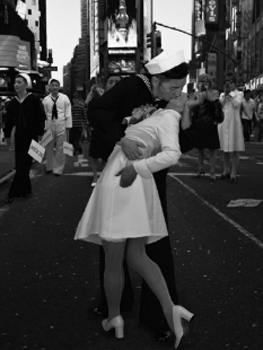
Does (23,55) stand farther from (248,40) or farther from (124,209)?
(124,209)

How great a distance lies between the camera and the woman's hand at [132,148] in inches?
139

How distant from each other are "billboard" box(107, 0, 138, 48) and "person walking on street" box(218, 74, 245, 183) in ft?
561

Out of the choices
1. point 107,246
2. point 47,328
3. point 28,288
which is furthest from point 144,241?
point 28,288

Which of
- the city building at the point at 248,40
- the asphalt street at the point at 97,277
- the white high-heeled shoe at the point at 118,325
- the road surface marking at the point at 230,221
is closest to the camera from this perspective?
the white high-heeled shoe at the point at 118,325

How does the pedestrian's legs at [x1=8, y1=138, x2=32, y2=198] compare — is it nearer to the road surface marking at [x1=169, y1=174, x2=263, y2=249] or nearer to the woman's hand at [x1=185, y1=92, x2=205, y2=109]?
the road surface marking at [x1=169, y1=174, x2=263, y2=249]

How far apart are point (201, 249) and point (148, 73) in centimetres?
302

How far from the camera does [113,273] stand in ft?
12.3

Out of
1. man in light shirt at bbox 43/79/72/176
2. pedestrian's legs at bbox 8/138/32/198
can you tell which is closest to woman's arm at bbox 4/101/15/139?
pedestrian's legs at bbox 8/138/32/198

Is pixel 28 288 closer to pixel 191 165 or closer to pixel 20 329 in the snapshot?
pixel 20 329

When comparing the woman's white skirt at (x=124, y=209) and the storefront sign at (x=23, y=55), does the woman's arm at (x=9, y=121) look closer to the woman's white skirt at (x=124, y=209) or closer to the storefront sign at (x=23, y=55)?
the woman's white skirt at (x=124, y=209)

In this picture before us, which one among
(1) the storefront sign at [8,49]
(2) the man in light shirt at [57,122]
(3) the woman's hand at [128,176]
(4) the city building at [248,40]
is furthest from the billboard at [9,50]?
(3) the woman's hand at [128,176]

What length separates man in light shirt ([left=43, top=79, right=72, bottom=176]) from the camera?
1433 cm

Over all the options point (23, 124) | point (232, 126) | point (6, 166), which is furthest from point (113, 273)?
point (6, 166)

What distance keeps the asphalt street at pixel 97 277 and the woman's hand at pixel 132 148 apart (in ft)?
3.83
